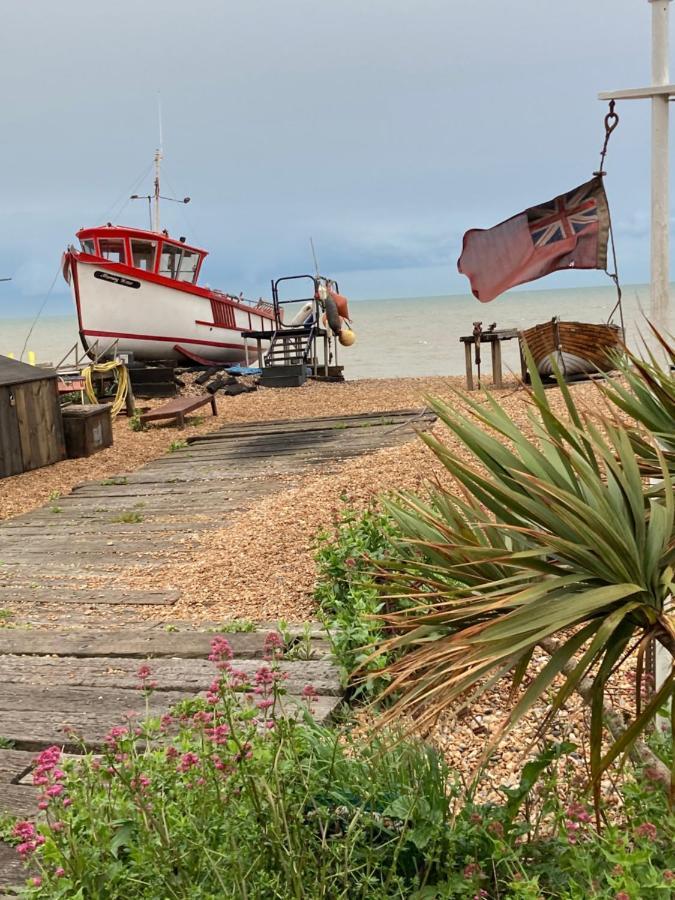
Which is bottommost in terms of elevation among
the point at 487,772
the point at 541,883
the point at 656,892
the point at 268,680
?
the point at 487,772

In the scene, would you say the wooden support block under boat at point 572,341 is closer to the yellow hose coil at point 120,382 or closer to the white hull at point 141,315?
the yellow hose coil at point 120,382

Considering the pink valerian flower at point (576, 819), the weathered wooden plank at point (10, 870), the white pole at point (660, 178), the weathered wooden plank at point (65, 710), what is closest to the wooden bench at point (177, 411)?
the weathered wooden plank at point (65, 710)

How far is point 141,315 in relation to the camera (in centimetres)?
2258

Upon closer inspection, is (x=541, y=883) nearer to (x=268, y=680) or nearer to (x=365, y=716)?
(x=268, y=680)

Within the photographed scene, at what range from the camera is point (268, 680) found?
2.17 m

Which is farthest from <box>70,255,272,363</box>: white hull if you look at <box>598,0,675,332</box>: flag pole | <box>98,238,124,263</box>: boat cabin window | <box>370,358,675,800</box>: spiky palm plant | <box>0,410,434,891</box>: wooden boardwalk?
<box>370,358,675,800</box>: spiky palm plant

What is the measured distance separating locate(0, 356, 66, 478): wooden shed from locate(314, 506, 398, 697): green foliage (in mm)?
6050

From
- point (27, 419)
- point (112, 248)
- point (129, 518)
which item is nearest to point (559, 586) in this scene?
point (129, 518)

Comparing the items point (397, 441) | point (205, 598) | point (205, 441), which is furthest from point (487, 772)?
point (205, 441)

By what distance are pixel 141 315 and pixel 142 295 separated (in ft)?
1.68

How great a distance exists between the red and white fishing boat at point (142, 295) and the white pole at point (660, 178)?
19.6 meters

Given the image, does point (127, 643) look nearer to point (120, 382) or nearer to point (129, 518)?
point (129, 518)

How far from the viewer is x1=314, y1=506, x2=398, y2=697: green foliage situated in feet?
11.6

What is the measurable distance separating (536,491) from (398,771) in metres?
0.86
